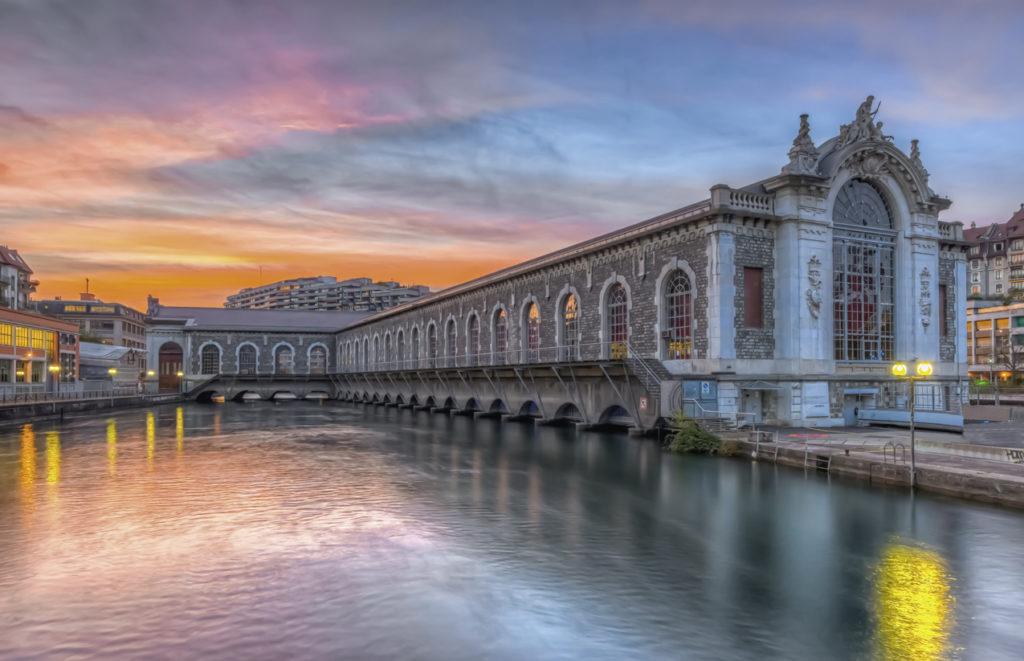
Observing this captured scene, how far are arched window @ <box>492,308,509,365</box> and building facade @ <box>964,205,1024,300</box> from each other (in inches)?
3480

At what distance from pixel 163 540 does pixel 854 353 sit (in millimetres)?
30291

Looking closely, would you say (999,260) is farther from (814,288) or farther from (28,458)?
(28,458)

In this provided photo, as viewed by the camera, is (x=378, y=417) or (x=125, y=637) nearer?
(x=125, y=637)

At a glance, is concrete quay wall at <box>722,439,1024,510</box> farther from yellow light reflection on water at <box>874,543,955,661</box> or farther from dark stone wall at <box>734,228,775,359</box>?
dark stone wall at <box>734,228,775,359</box>

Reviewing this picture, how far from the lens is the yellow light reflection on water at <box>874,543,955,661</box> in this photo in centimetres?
864

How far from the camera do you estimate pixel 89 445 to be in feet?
109

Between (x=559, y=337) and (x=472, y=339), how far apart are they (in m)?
14.7

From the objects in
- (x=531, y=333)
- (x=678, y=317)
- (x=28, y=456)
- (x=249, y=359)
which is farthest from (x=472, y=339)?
(x=249, y=359)

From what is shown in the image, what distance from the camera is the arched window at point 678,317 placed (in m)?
32.8

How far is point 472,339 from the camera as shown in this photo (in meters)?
56.2

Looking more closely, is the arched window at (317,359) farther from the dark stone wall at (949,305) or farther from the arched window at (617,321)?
the dark stone wall at (949,305)

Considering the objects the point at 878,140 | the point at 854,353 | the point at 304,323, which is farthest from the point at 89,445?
the point at 304,323

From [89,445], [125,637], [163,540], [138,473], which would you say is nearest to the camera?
[125,637]

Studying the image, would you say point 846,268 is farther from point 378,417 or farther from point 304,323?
point 304,323
